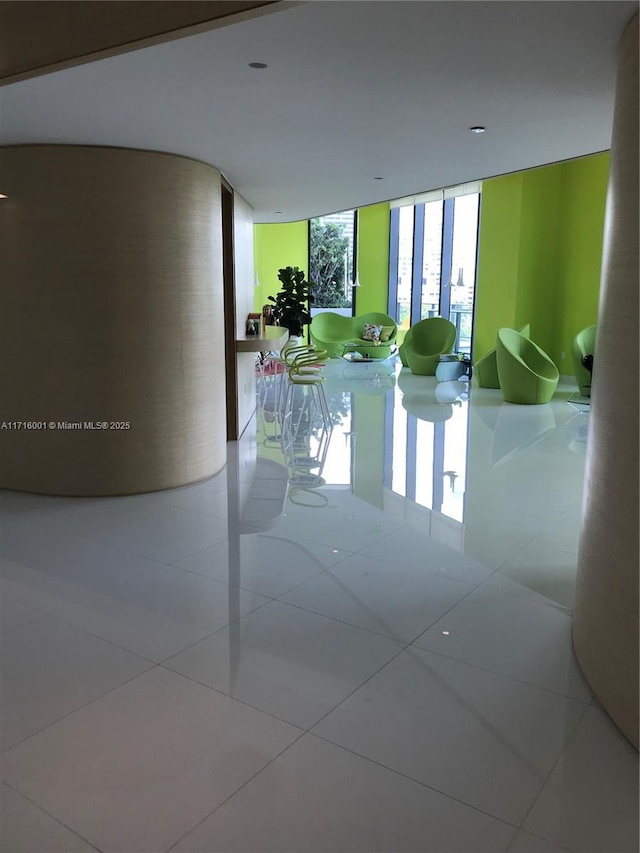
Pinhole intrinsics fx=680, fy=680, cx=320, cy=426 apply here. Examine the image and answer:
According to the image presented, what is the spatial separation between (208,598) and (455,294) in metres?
11.2

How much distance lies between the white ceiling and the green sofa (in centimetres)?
836

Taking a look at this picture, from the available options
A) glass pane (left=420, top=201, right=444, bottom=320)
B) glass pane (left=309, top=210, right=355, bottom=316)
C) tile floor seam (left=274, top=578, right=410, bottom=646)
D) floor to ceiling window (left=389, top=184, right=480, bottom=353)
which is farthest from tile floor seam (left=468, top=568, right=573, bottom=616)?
glass pane (left=309, top=210, right=355, bottom=316)

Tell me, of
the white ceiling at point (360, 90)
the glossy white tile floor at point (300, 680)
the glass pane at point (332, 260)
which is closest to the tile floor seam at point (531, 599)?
the glossy white tile floor at point (300, 680)

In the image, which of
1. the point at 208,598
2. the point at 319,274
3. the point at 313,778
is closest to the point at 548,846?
the point at 313,778

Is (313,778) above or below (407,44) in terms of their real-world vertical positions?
below

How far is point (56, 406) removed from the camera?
→ 16.2 ft

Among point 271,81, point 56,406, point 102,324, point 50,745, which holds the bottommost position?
point 50,745

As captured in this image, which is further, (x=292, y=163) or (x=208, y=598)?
(x=292, y=163)

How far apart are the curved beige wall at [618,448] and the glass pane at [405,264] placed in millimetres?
12404

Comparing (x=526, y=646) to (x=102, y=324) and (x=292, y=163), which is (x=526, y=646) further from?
(x=292, y=163)

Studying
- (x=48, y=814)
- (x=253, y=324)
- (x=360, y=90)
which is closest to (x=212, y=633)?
(x=48, y=814)

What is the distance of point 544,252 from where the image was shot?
1105 cm

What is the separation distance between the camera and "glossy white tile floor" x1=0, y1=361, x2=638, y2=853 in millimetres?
2004

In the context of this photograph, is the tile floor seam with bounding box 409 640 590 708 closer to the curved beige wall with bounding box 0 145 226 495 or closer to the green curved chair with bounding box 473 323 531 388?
the curved beige wall with bounding box 0 145 226 495
